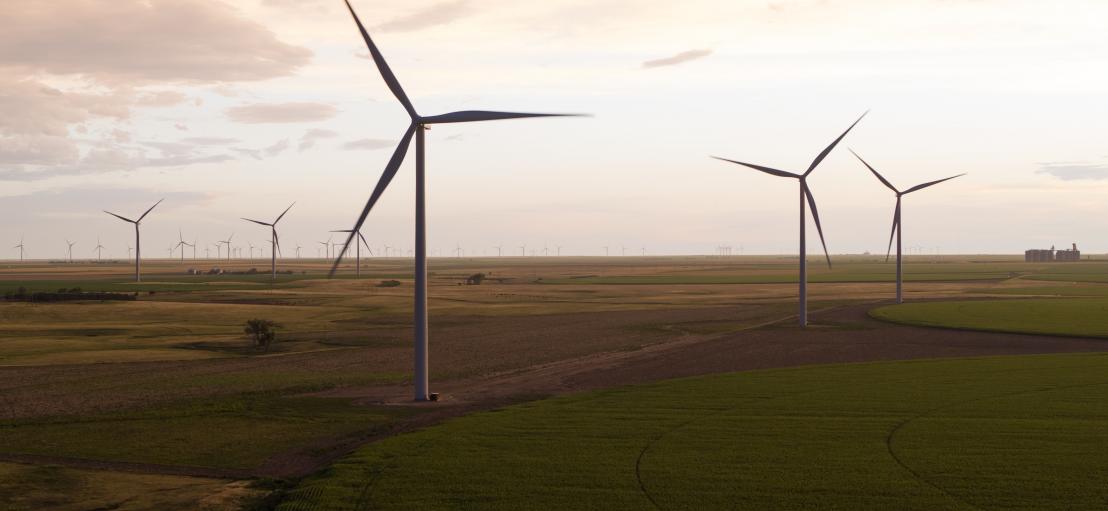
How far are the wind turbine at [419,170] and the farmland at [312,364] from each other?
82.6 inches

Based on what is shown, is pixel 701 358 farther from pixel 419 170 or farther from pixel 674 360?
pixel 419 170

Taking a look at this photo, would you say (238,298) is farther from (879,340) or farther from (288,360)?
(879,340)

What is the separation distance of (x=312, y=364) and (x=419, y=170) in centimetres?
1873

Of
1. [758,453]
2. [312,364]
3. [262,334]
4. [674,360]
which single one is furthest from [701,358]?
[262,334]

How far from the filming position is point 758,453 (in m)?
24.3

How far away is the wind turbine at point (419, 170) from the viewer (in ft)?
112

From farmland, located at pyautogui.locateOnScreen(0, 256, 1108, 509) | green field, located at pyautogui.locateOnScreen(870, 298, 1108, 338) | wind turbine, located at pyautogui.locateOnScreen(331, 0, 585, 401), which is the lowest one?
farmland, located at pyautogui.locateOnScreen(0, 256, 1108, 509)

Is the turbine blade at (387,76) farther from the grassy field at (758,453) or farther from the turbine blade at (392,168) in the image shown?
the grassy field at (758,453)

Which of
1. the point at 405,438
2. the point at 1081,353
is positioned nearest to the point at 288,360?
the point at 405,438

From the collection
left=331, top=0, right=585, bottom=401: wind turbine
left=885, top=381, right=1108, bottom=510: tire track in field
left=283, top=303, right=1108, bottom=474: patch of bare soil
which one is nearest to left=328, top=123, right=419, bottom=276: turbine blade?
left=331, top=0, right=585, bottom=401: wind turbine

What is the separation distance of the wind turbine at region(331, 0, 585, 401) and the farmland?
2.10 metres

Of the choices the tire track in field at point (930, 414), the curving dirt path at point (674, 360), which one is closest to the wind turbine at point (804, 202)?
the curving dirt path at point (674, 360)

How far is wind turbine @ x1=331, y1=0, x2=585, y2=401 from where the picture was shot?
112 feet

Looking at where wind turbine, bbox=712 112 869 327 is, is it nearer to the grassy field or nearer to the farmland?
the farmland
